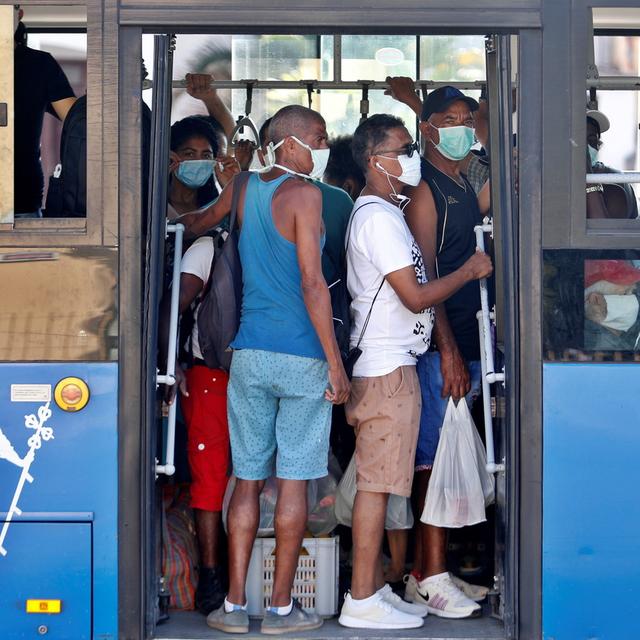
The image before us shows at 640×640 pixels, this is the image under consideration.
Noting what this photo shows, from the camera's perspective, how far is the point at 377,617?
383cm

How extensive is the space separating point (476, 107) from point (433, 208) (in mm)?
472

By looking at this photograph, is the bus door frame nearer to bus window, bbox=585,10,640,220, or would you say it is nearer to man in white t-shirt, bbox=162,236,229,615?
man in white t-shirt, bbox=162,236,229,615

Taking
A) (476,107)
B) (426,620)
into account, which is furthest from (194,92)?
(426,620)

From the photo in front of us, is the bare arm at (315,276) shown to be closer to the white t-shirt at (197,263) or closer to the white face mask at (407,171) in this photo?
the white face mask at (407,171)

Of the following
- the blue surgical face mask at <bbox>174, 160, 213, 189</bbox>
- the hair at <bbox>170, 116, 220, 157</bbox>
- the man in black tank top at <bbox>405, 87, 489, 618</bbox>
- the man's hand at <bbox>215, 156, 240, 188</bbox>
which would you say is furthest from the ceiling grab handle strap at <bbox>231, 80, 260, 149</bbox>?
Result: the man in black tank top at <bbox>405, 87, 489, 618</bbox>

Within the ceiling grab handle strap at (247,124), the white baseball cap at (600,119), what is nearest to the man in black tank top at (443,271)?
the white baseball cap at (600,119)

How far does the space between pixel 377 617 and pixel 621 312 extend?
1.35 metres

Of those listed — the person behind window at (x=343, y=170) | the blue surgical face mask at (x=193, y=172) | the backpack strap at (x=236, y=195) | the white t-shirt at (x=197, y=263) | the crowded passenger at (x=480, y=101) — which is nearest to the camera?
the backpack strap at (x=236, y=195)

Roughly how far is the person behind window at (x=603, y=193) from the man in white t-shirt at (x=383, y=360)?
42cm

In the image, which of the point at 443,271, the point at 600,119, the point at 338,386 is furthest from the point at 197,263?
the point at 600,119

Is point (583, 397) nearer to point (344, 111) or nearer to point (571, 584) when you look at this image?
point (571, 584)

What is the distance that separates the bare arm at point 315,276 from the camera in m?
3.68

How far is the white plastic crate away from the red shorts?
0.27m

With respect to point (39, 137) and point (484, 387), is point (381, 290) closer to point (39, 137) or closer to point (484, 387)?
point (484, 387)
